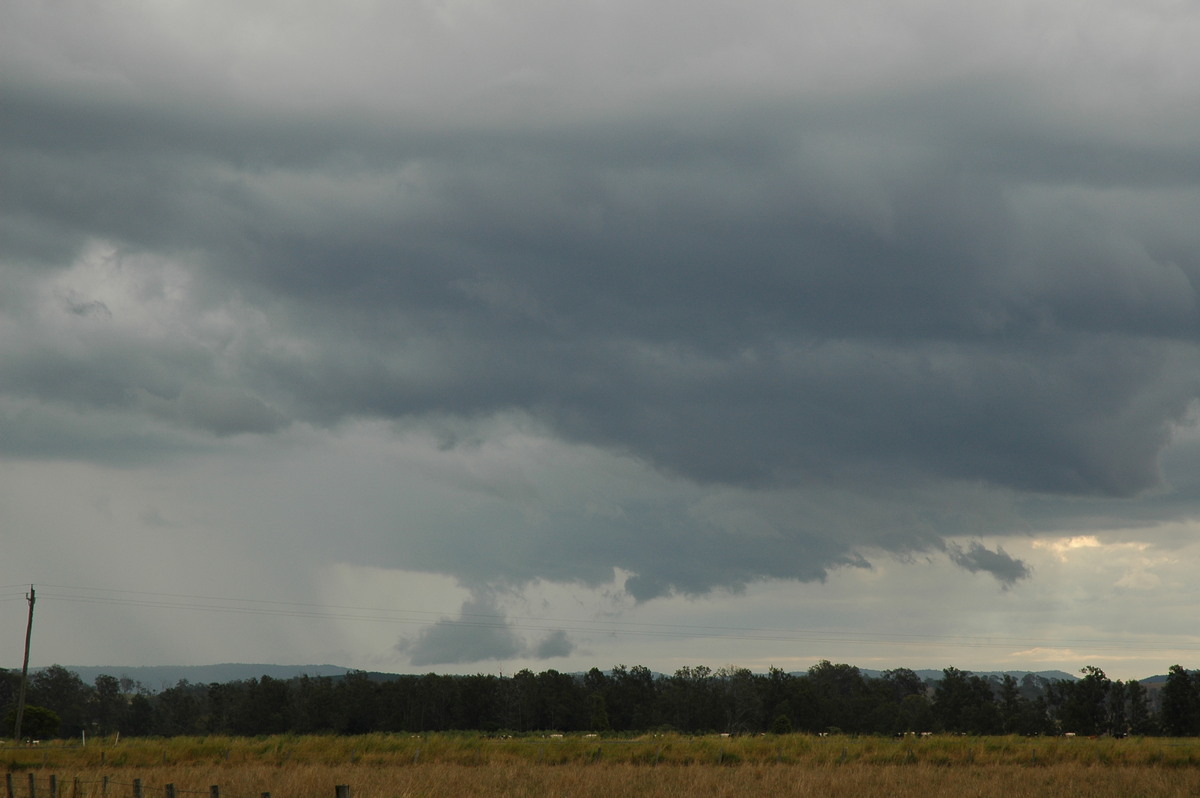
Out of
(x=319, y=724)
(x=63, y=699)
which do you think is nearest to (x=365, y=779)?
(x=319, y=724)

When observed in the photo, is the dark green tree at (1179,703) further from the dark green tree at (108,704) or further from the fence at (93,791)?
the dark green tree at (108,704)

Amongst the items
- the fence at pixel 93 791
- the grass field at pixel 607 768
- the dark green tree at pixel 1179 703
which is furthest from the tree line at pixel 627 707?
the fence at pixel 93 791

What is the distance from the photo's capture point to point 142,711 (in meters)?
155

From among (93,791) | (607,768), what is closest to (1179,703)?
(607,768)

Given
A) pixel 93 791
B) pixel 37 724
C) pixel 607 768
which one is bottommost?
pixel 37 724

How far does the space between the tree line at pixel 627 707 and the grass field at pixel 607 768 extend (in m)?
68.6

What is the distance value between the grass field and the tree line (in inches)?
2699

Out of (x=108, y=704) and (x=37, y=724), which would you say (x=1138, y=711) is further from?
(x=108, y=704)

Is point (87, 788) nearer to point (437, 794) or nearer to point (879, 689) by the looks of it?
point (437, 794)

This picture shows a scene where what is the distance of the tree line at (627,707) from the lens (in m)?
130

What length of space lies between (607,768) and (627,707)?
9686 cm

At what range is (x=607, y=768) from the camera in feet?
167

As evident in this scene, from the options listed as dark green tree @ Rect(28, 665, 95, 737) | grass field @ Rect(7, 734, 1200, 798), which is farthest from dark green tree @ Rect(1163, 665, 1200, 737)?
dark green tree @ Rect(28, 665, 95, 737)

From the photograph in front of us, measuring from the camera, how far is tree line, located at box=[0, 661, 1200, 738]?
130 metres
